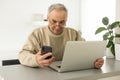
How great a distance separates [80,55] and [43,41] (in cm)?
40

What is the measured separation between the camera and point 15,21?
8.96ft

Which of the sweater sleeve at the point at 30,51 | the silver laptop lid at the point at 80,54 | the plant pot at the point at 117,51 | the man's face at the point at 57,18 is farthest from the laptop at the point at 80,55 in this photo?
the plant pot at the point at 117,51

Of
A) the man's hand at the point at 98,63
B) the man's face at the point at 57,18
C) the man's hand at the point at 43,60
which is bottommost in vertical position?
the man's hand at the point at 98,63

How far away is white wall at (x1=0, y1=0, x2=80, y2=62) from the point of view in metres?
2.66

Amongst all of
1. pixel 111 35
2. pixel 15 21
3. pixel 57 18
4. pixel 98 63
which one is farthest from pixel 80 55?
pixel 15 21

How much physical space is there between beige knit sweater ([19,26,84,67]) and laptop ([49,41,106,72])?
191mm

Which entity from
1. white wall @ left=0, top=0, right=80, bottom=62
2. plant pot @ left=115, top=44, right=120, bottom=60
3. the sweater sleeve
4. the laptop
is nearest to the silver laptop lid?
the laptop

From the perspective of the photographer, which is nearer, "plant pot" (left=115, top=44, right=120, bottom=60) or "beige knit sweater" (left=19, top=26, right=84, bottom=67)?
"beige knit sweater" (left=19, top=26, right=84, bottom=67)

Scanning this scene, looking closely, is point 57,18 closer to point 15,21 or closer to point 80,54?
point 80,54

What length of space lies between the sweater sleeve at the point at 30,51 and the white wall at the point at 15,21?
1488mm

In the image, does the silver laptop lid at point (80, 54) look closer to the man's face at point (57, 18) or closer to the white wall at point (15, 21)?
the man's face at point (57, 18)

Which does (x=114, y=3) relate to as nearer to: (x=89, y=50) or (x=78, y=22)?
(x=78, y=22)

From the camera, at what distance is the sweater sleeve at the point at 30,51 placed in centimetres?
110

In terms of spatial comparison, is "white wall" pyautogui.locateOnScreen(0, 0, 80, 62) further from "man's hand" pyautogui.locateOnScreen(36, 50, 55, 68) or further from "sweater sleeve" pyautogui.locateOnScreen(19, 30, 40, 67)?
"man's hand" pyautogui.locateOnScreen(36, 50, 55, 68)
